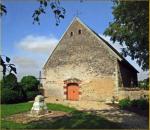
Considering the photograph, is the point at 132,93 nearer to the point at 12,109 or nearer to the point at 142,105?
the point at 142,105

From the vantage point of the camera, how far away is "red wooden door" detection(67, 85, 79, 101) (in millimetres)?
32250

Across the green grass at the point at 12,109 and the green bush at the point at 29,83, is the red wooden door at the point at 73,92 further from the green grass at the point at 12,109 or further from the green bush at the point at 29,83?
the green grass at the point at 12,109

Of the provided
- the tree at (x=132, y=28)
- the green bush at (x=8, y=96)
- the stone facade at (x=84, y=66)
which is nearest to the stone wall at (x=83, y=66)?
the stone facade at (x=84, y=66)

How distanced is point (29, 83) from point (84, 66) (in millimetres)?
5373

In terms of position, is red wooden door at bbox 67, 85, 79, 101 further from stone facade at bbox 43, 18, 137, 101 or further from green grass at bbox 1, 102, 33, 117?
green grass at bbox 1, 102, 33, 117

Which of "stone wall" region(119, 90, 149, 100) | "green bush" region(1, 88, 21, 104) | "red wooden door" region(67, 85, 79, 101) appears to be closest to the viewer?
"green bush" region(1, 88, 21, 104)

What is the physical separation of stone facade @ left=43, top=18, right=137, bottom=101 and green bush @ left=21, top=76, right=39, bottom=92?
8.89ft

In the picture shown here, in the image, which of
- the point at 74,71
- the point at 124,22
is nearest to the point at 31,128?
the point at 124,22

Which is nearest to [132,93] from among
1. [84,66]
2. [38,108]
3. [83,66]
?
[84,66]

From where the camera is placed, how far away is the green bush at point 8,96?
1041 inches

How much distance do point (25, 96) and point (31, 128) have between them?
16.8 meters

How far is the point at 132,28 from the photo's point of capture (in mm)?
21656

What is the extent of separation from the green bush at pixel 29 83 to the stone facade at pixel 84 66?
2710mm

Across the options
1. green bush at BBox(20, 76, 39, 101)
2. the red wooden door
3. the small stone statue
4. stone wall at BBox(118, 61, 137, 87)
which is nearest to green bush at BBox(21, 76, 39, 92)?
green bush at BBox(20, 76, 39, 101)
